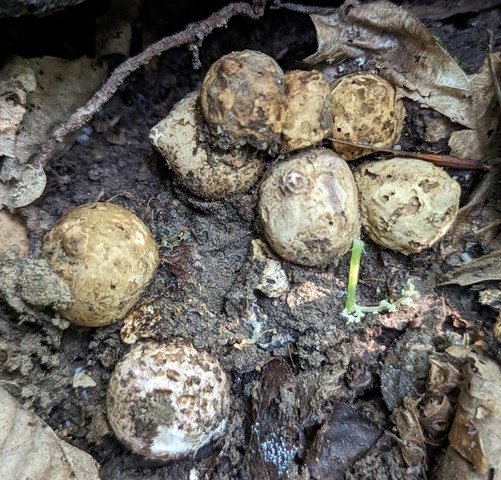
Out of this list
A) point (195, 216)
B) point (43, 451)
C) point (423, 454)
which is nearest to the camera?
point (43, 451)

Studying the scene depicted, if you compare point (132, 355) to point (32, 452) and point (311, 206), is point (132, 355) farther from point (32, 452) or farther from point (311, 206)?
point (311, 206)

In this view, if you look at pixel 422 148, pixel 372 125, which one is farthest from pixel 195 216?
pixel 422 148

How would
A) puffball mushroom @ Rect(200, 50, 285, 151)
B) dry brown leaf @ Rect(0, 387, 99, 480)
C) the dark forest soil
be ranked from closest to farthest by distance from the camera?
dry brown leaf @ Rect(0, 387, 99, 480) → puffball mushroom @ Rect(200, 50, 285, 151) → the dark forest soil

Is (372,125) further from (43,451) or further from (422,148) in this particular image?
(43,451)

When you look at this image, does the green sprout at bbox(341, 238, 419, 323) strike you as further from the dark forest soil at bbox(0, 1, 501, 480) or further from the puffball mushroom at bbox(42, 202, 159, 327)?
the puffball mushroom at bbox(42, 202, 159, 327)

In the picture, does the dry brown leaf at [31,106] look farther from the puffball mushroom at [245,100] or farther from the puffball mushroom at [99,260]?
the puffball mushroom at [245,100]

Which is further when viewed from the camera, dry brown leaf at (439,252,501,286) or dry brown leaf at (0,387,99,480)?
dry brown leaf at (439,252,501,286)

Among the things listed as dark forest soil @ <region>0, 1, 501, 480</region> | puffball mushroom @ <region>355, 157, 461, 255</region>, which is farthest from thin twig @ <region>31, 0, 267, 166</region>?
puffball mushroom @ <region>355, 157, 461, 255</region>

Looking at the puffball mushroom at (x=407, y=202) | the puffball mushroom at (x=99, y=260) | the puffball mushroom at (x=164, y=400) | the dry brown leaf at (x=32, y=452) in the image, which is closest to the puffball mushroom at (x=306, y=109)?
the puffball mushroom at (x=407, y=202)
